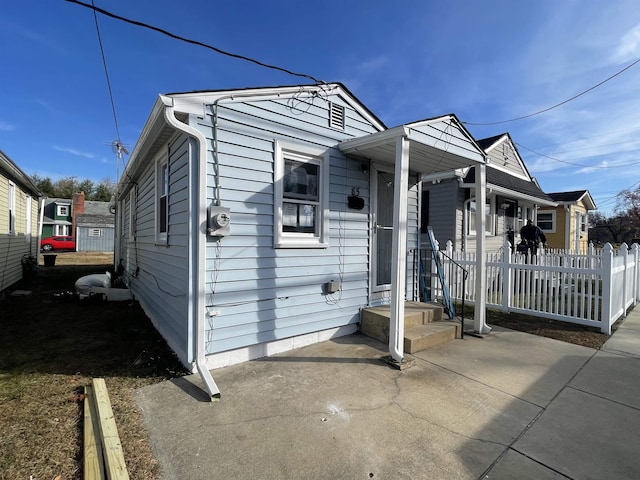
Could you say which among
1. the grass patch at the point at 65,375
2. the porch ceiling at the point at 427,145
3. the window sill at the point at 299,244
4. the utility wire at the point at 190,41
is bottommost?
the grass patch at the point at 65,375

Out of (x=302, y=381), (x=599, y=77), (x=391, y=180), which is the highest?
(x=599, y=77)

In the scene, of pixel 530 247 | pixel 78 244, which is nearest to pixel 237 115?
pixel 530 247

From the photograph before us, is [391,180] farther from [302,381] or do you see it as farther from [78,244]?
[78,244]

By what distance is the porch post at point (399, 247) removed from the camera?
3736mm

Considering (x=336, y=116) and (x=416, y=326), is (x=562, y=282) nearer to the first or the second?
(x=416, y=326)

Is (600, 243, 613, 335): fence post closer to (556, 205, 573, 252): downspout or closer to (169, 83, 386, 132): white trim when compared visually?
(169, 83, 386, 132): white trim

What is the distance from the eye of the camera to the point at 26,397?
116 inches

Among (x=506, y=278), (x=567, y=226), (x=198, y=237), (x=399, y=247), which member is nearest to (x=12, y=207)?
(x=198, y=237)

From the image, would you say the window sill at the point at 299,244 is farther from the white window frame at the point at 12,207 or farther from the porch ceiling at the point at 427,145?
the white window frame at the point at 12,207

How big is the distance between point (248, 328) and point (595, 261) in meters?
6.78

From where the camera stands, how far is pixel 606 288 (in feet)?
17.1

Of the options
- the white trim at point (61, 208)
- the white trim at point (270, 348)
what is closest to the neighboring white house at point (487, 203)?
the white trim at point (270, 348)

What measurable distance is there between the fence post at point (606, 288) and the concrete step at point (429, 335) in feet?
8.20

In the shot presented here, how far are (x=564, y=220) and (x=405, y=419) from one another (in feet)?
59.1
